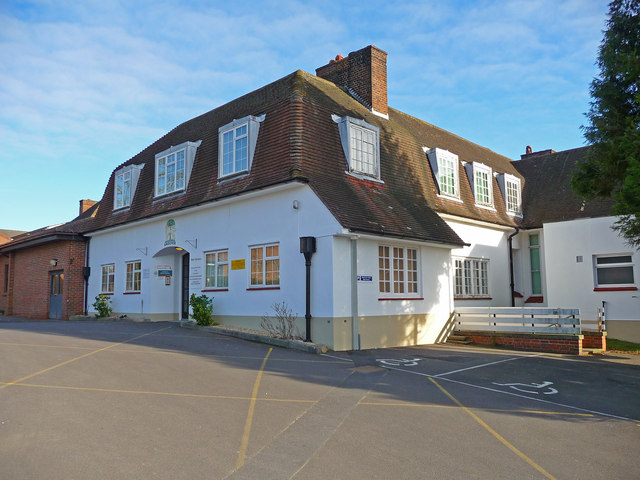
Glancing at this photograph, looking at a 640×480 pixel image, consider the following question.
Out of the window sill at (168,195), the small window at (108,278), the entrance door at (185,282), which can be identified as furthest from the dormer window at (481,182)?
the small window at (108,278)

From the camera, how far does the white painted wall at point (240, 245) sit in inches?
544

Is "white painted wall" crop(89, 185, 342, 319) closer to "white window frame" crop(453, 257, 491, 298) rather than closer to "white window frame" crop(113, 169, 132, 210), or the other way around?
"white window frame" crop(113, 169, 132, 210)

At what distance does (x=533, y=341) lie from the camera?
15461 millimetres

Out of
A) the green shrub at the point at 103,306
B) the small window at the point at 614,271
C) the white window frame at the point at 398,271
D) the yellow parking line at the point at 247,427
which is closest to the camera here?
the yellow parking line at the point at 247,427

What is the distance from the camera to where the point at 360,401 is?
8.09 m

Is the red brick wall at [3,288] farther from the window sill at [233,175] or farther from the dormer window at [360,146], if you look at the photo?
the dormer window at [360,146]

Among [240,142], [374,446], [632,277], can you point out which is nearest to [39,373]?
[374,446]

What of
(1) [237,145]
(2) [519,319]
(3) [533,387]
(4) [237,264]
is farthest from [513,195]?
(3) [533,387]

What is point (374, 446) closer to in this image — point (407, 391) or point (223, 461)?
point (223, 461)

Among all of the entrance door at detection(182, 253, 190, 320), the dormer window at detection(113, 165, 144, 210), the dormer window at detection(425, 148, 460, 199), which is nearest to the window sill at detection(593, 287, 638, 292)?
the dormer window at detection(425, 148, 460, 199)

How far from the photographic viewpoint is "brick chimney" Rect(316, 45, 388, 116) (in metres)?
19.5

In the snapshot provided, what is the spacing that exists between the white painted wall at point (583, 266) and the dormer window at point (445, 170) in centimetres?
363

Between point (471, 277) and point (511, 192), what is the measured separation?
215 inches

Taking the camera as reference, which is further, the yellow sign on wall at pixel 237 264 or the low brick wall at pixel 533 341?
the yellow sign on wall at pixel 237 264
